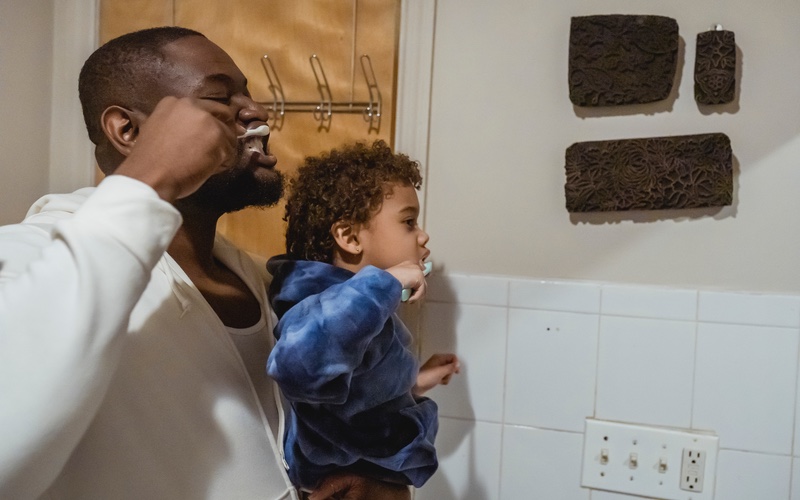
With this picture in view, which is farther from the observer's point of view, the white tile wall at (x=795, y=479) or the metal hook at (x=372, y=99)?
the metal hook at (x=372, y=99)

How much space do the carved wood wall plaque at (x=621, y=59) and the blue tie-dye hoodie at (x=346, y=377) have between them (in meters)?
0.67

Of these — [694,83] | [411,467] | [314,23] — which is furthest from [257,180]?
[694,83]

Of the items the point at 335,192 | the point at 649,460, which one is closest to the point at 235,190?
the point at 335,192

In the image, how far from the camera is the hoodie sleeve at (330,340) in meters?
0.90

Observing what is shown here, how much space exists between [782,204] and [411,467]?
2.98ft

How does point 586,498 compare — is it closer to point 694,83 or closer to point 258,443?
point 258,443

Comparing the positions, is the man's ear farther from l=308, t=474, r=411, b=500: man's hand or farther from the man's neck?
l=308, t=474, r=411, b=500: man's hand

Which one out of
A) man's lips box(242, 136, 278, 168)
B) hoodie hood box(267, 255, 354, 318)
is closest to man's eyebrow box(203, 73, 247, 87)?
man's lips box(242, 136, 278, 168)

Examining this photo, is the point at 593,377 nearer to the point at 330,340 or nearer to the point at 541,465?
the point at 541,465

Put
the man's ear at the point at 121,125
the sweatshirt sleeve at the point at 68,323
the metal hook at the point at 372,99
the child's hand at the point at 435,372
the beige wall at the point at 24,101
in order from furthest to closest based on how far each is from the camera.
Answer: the beige wall at the point at 24,101, the metal hook at the point at 372,99, the child's hand at the point at 435,372, the man's ear at the point at 121,125, the sweatshirt sleeve at the point at 68,323

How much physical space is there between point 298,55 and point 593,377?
1035 millimetres

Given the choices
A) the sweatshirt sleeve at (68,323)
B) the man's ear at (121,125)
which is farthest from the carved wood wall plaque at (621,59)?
the sweatshirt sleeve at (68,323)

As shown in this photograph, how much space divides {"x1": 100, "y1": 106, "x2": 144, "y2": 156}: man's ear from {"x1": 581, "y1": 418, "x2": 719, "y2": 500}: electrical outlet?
3.48ft

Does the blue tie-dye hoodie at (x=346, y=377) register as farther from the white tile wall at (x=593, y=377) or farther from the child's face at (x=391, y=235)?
the white tile wall at (x=593, y=377)
